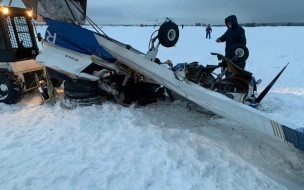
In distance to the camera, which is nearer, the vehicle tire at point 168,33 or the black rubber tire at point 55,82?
the vehicle tire at point 168,33

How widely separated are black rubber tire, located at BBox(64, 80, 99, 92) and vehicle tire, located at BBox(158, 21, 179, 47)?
66.0 inches

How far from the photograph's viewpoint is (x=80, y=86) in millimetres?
5391

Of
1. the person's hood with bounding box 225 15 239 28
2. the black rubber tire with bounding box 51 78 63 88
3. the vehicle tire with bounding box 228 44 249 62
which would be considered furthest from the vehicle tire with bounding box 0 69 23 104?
the person's hood with bounding box 225 15 239 28

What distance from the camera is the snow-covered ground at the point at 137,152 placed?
3.14 meters

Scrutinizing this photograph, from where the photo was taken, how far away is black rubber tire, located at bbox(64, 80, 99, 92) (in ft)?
17.7

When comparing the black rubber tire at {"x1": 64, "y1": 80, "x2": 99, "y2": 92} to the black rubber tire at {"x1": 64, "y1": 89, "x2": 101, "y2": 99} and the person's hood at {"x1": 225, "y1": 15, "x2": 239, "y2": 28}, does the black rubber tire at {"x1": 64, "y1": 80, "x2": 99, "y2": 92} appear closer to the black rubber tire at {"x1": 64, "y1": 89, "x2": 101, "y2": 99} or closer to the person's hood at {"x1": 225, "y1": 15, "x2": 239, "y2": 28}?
the black rubber tire at {"x1": 64, "y1": 89, "x2": 101, "y2": 99}

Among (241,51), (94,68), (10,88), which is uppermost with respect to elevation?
(241,51)

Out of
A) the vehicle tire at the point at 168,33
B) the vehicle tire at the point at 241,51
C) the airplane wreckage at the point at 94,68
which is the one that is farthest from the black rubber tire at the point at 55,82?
the vehicle tire at the point at 241,51

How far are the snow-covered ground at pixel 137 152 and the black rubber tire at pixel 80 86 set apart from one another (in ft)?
1.26

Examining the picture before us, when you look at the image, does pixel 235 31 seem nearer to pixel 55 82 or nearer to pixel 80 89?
pixel 80 89

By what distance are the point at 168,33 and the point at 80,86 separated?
200cm

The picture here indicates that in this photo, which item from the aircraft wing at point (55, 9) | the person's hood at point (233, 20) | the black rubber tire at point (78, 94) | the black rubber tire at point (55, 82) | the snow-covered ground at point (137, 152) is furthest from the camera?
the black rubber tire at point (55, 82)

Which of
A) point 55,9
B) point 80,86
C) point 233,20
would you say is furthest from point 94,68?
point 233,20

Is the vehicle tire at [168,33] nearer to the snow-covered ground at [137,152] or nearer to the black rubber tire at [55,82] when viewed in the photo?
the snow-covered ground at [137,152]
